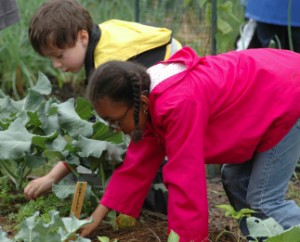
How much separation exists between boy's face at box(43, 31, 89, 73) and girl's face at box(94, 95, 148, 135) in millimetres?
835

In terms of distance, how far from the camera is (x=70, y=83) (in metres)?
6.85

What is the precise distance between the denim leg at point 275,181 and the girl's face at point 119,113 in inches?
23.0

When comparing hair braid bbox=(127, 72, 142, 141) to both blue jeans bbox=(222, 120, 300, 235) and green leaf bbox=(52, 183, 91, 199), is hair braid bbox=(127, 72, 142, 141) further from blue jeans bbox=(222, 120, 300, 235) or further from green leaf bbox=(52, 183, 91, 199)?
green leaf bbox=(52, 183, 91, 199)

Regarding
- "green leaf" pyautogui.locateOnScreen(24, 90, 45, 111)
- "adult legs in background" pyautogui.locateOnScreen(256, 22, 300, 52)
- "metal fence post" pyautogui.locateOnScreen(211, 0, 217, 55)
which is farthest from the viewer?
"adult legs in background" pyautogui.locateOnScreen(256, 22, 300, 52)

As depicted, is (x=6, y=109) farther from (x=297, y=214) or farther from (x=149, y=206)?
(x=297, y=214)

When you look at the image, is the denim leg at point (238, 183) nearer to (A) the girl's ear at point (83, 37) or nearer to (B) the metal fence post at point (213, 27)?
(A) the girl's ear at point (83, 37)

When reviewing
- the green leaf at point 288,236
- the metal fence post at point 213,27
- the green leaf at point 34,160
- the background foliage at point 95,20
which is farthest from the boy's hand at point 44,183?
the background foliage at point 95,20

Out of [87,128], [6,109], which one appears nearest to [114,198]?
[87,128]

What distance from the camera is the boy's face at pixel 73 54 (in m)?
3.80

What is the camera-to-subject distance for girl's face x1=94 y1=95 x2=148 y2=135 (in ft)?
9.67

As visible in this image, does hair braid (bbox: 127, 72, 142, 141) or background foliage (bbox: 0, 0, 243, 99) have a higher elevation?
hair braid (bbox: 127, 72, 142, 141)

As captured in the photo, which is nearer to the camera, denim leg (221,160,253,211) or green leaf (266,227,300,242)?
green leaf (266,227,300,242)

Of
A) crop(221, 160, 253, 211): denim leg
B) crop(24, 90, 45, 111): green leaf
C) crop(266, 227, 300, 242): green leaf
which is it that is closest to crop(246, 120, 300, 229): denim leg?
crop(221, 160, 253, 211): denim leg

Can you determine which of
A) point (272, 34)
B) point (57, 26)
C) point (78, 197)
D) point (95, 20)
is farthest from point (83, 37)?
point (95, 20)
